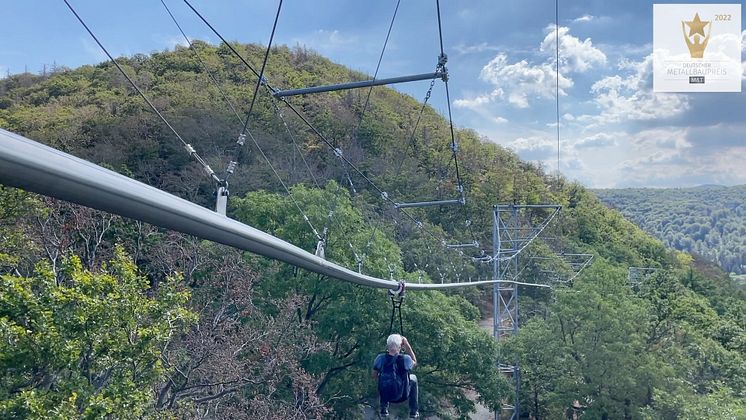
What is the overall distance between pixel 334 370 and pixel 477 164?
90.0 ft

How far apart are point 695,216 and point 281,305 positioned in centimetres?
15160

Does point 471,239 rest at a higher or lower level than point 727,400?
higher

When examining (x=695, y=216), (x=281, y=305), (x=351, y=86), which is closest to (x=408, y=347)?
(x=351, y=86)

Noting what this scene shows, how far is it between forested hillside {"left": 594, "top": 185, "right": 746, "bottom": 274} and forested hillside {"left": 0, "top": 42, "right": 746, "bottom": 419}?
327ft

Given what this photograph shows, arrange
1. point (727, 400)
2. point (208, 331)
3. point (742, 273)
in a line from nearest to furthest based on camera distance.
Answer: point (208, 331), point (727, 400), point (742, 273)

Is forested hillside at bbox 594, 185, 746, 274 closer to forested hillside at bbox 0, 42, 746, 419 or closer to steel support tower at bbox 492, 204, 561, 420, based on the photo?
forested hillside at bbox 0, 42, 746, 419

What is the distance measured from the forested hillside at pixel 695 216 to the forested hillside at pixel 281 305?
9964cm

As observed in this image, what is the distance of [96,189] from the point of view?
1295 mm

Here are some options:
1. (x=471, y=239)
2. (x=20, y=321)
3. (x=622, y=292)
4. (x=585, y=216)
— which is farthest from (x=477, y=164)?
(x=20, y=321)

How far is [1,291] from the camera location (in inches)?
290

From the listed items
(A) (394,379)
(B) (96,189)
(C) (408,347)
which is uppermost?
(B) (96,189)

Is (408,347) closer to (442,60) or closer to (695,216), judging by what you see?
(442,60)

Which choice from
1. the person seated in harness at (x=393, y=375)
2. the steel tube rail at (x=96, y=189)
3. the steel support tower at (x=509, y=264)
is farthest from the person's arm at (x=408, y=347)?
the steel support tower at (x=509, y=264)

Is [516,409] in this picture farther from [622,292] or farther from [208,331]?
[208,331]
